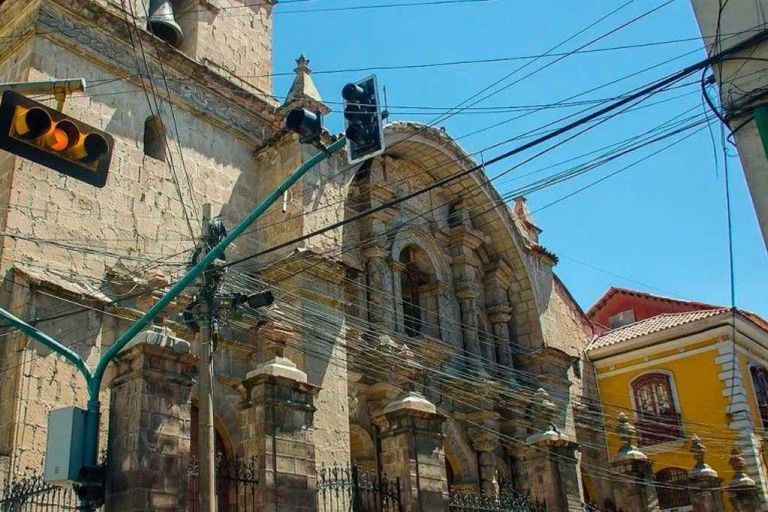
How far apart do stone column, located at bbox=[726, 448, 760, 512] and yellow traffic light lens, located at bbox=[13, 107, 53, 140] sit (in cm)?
1774

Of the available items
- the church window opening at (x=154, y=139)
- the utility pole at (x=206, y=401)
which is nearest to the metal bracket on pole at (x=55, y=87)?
the utility pole at (x=206, y=401)

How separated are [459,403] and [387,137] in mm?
6076

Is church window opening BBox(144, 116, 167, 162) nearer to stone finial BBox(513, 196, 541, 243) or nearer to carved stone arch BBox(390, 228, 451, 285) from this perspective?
carved stone arch BBox(390, 228, 451, 285)

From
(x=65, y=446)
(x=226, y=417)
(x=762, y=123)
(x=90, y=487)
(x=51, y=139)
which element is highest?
(x=762, y=123)

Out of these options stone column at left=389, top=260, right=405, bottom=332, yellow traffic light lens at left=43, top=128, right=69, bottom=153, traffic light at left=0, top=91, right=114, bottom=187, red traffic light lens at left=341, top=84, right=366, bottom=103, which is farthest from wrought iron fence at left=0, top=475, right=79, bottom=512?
stone column at left=389, top=260, right=405, bottom=332

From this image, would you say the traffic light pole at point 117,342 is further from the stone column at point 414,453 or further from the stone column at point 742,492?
the stone column at point 742,492

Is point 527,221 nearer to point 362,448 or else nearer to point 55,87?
point 362,448

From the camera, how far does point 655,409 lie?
24344 mm

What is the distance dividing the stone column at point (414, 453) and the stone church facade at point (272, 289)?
0.03m

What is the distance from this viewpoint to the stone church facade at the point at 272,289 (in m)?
10.9

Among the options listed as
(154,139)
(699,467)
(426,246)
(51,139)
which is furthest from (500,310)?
(51,139)

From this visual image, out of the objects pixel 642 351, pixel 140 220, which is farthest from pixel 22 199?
pixel 642 351

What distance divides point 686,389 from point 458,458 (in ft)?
28.0

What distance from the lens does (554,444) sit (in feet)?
49.2
